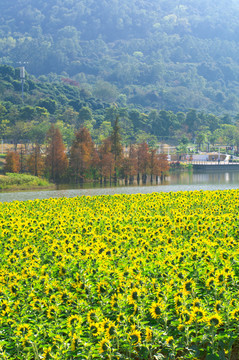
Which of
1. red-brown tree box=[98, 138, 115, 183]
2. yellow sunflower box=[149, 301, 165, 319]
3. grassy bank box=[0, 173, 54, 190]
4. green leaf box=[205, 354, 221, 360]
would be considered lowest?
green leaf box=[205, 354, 221, 360]

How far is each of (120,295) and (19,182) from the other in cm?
3392

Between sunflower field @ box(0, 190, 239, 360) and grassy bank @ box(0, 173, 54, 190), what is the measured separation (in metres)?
27.9

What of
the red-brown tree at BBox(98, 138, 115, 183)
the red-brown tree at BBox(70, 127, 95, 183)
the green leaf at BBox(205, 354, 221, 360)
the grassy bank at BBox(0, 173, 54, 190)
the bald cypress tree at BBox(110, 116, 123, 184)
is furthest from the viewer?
the bald cypress tree at BBox(110, 116, 123, 184)

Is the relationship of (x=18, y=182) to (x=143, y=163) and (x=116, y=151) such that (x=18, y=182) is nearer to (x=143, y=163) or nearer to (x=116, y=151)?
(x=116, y=151)

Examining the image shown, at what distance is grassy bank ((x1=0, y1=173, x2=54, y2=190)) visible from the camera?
36.9m

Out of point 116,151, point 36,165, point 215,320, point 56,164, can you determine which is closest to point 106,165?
point 116,151

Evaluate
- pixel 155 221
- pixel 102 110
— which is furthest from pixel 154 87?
pixel 155 221

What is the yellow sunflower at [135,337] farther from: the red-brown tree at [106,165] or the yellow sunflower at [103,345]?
the red-brown tree at [106,165]

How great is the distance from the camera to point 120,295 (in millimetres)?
5387

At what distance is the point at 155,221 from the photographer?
35.1 ft

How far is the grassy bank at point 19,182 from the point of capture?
1452 inches

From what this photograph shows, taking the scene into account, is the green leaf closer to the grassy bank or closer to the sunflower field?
the sunflower field

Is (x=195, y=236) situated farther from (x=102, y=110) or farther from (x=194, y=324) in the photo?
(x=102, y=110)

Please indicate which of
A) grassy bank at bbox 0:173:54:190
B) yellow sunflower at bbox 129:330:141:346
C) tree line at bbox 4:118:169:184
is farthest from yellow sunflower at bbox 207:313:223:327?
tree line at bbox 4:118:169:184
